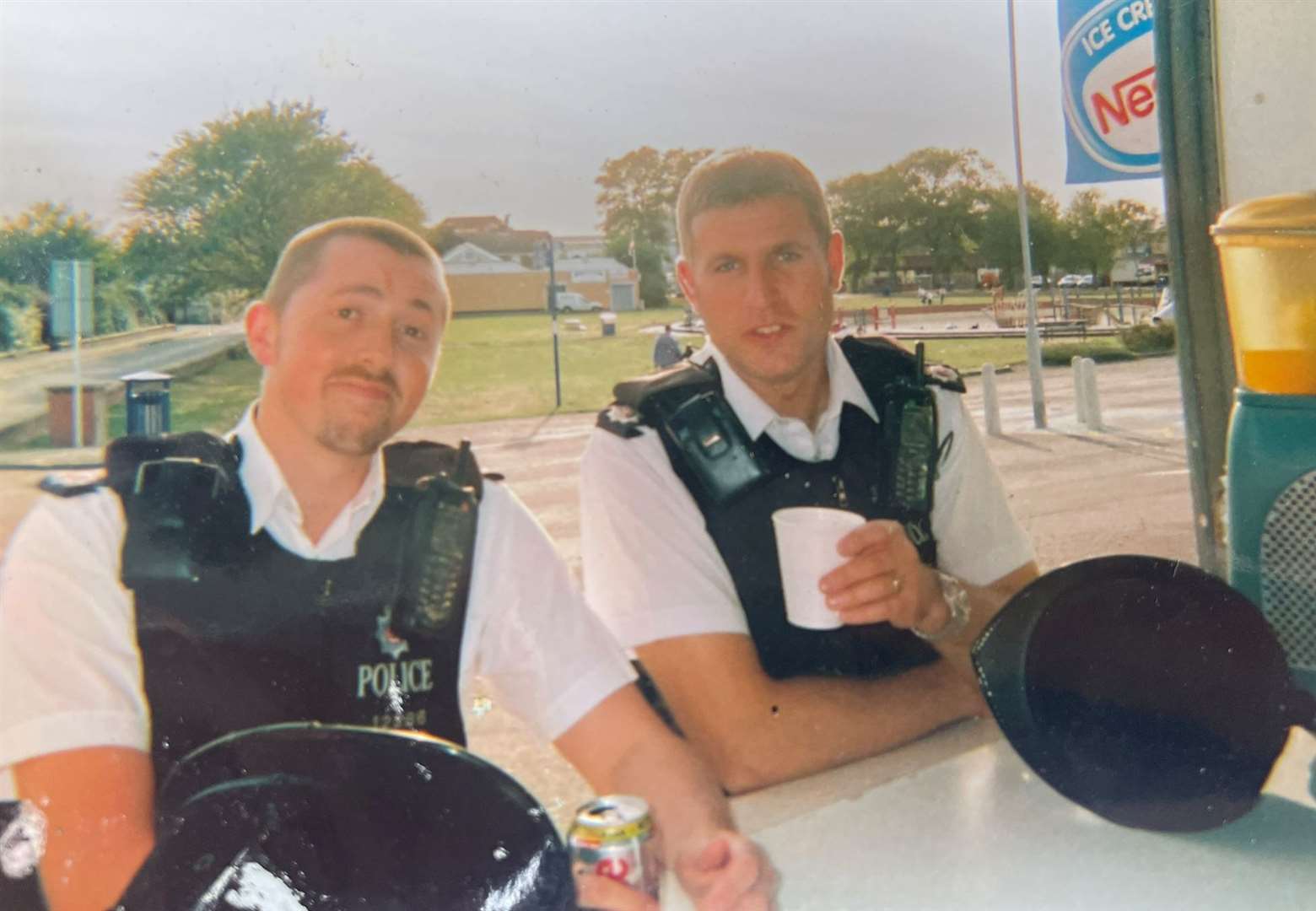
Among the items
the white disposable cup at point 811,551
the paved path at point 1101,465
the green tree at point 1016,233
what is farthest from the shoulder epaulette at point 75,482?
the green tree at point 1016,233

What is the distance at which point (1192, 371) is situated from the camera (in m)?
1.84

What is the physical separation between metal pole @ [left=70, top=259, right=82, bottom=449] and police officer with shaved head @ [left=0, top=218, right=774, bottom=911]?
46mm

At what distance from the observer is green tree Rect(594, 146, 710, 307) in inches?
58.0

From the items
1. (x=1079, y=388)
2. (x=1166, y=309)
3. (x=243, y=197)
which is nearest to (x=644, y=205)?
(x=243, y=197)

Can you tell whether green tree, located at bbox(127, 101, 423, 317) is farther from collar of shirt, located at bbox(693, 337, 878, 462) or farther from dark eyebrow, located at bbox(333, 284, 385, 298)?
collar of shirt, located at bbox(693, 337, 878, 462)

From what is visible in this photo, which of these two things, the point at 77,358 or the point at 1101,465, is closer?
the point at 77,358

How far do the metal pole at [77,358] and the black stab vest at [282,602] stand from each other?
0.16 ft

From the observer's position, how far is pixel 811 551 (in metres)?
1.51

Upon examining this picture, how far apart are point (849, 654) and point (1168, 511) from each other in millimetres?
550

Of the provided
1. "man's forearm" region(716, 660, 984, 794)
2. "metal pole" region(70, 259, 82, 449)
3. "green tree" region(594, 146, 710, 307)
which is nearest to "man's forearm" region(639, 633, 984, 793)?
"man's forearm" region(716, 660, 984, 794)

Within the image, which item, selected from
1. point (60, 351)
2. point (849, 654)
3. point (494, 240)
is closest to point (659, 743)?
point (849, 654)

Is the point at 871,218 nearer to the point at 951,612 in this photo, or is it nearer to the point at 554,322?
the point at 554,322

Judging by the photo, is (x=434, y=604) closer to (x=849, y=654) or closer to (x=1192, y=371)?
(x=849, y=654)

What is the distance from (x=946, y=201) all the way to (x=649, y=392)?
1.60ft
